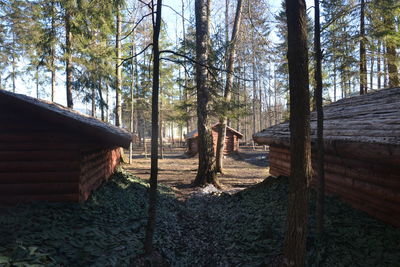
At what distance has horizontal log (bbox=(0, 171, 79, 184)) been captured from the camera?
5.16 metres

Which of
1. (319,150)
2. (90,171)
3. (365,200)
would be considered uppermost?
(319,150)

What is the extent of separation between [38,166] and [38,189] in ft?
1.76

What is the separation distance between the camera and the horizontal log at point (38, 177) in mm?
5160

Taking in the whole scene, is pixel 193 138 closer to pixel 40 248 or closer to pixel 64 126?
pixel 64 126

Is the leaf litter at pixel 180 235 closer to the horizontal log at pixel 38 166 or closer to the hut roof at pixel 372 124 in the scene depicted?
the horizontal log at pixel 38 166

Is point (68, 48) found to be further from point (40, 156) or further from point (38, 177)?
point (38, 177)

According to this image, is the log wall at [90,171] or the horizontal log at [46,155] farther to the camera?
the log wall at [90,171]

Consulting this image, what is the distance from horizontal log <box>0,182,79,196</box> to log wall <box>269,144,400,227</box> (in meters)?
5.93

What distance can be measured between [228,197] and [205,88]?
17.2 feet

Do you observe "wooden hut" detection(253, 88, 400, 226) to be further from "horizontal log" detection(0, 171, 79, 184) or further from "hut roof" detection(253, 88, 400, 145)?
"horizontal log" detection(0, 171, 79, 184)

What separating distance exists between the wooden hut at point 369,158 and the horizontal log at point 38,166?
5842 millimetres

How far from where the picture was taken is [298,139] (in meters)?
3.29

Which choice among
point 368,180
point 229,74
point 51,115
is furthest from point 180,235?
point 229,74

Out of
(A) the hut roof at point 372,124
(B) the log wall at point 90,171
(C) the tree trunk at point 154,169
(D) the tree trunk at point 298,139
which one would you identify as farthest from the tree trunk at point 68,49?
Result: (D) the tree trunk at point 298,139
